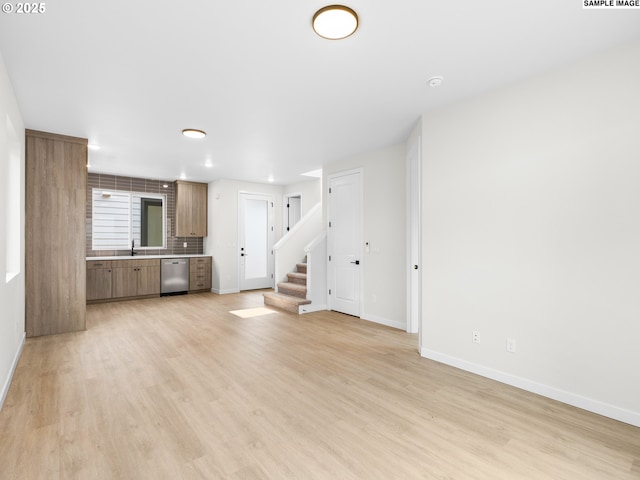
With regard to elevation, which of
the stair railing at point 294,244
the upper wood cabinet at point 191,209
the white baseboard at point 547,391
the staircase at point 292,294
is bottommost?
the white baseboard at point 547,391

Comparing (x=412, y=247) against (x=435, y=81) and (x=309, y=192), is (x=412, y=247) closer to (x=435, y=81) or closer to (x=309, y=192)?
(x=435, y=81)

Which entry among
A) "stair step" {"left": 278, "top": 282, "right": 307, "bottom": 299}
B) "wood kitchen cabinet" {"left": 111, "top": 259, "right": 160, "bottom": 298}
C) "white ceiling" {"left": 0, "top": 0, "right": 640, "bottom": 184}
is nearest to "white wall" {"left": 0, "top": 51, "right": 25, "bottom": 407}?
"white ceiling" {"left": 0, "top": 0, "right": 640, "bottom": 184}

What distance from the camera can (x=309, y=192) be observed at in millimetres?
7641

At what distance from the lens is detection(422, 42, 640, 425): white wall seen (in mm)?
2221

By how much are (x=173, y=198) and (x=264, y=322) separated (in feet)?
14.3

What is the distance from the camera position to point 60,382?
2783 millimetres

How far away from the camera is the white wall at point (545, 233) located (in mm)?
2221

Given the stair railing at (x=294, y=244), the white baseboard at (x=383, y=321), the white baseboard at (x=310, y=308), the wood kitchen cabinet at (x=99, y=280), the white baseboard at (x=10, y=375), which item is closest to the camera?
the white baseboard at (x=10, y=375)

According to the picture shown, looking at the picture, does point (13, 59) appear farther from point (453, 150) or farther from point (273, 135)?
point (453, 150)

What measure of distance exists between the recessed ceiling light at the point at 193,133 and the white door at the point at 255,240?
11.2 ft

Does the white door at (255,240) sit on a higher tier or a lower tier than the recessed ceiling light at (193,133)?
lower

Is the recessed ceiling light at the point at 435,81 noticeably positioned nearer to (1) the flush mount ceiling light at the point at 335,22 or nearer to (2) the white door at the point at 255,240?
(1) the flush mount ceiling light at the point at 335,22

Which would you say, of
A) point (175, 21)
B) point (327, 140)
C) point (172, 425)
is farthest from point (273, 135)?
point (172, 425)

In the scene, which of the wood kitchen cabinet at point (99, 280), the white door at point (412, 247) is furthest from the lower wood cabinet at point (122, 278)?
the white door at point (412, 247)
